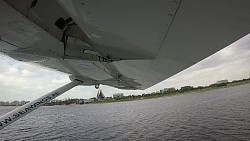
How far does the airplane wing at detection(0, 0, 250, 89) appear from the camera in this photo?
255 cm

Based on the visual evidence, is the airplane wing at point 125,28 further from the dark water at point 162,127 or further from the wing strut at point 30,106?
the dark water at point 162,127

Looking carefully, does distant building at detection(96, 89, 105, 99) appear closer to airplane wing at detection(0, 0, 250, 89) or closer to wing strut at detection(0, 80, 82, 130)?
wing strut at detection(0, 80, 82, 130)

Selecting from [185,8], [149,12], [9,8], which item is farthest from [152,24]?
[9,8]

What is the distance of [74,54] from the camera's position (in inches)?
197

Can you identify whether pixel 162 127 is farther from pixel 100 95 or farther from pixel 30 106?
pixel 30 106

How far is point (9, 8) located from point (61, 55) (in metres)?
2.00

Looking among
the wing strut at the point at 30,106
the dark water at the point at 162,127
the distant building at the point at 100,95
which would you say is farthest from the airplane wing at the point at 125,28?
the dark water at the point at 162,127

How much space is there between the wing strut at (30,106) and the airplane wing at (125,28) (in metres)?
1.52

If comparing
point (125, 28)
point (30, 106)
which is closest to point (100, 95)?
point (30, 106)

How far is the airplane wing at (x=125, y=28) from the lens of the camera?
255 centimetres

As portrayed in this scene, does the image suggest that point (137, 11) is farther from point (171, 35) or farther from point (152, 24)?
point (171, 35)

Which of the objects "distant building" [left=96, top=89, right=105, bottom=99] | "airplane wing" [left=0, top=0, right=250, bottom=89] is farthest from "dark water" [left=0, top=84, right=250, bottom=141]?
"airplane wing" [left=0, top=0, right=250, bottom=89]

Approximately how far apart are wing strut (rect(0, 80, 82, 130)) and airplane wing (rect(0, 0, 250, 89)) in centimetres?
152

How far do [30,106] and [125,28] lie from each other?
4.00 metres
